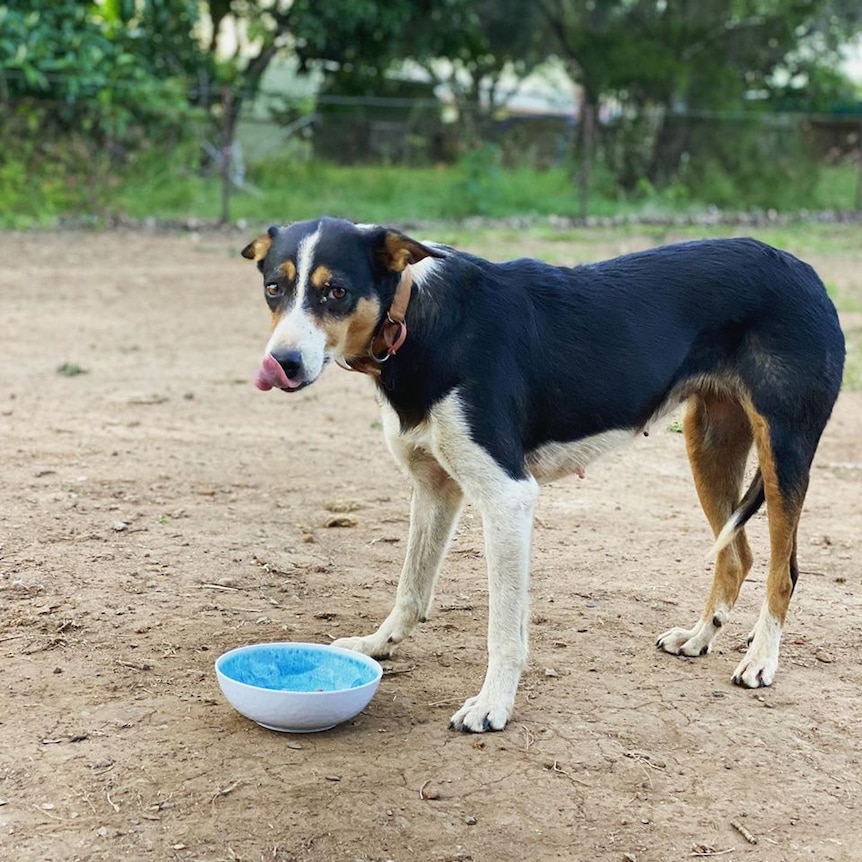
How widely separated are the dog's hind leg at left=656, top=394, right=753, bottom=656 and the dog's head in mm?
1351

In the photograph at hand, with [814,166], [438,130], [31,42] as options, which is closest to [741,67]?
[814,166]

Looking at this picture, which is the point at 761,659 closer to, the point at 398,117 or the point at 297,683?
the point at 297,683

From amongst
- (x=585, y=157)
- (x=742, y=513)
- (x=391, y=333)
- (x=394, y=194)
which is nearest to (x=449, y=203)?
(x=394, y=194)

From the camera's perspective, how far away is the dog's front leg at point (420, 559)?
422 cm

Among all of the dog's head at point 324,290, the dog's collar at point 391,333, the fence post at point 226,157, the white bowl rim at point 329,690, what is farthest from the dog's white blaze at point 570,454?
the fence post at point 226,157

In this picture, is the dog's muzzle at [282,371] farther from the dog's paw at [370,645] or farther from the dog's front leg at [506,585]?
the dog's paw at [370,645]

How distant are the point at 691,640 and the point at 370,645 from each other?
3.83 feet

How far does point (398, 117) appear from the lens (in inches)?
849

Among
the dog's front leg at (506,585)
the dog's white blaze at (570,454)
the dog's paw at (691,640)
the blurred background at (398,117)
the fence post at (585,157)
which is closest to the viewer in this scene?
the dog's front leg at (506,585)

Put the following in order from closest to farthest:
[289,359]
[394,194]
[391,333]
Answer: [289,359] → [391,333] → [394,194]

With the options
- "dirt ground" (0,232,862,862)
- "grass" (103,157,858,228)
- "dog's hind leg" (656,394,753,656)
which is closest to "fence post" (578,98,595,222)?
"grass" (103,157,858,228)

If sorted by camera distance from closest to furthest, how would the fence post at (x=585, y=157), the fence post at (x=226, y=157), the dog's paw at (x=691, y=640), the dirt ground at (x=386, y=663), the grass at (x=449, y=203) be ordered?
the dirt ground at (x=386, y=663) → the dog's paw at (x=691, y=640) → the grass at (x=449, y=203) → the fence post at (x=226, y=157) → the fence post at (x=585, y=157)

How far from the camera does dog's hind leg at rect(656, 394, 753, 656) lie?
14.5ft

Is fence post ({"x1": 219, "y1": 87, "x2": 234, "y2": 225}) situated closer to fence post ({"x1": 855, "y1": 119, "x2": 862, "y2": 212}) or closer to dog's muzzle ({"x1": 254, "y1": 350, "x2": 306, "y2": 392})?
fence post ({"x1": 855, "y1": 119, "x2": 862, "y2": 212})
